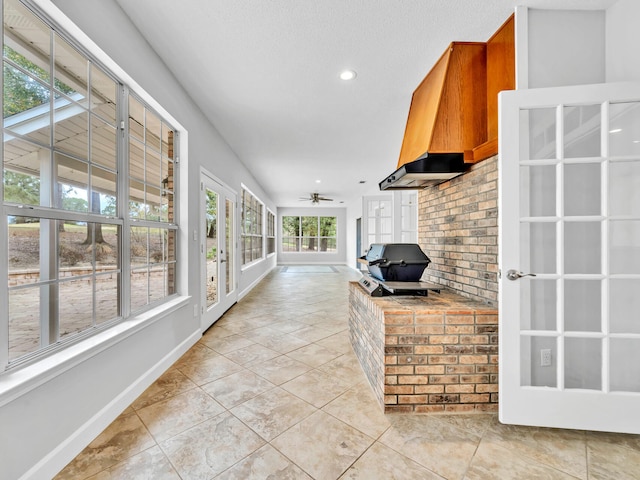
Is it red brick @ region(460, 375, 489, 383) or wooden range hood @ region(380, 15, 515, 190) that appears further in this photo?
wooden range hood @ region(380, 15, 515, 190)

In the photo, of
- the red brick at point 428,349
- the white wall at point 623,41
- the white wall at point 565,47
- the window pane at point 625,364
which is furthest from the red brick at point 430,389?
the white wall at point 623,41

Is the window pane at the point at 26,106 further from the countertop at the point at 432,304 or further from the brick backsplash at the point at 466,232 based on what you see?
the brick backsplash at the point at 466,232

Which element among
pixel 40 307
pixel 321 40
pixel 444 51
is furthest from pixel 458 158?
pixel 40 307

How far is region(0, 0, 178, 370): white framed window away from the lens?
1.30 meters

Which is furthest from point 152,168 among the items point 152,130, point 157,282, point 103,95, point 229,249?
point 229,249

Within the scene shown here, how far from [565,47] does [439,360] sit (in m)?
2.24

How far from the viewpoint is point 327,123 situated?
3482 millimetres

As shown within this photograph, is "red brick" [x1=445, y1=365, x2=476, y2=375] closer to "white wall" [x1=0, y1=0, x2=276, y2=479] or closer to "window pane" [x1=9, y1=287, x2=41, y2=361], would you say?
"white wall" [x1=0, y1=0, x2=276, y2=479]

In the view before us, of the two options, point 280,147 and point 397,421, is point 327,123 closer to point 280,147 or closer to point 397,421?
point 280,147

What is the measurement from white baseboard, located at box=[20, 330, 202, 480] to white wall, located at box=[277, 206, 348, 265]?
952 centimetres

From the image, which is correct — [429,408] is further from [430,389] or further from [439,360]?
[439,360]

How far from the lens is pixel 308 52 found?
2146 mm

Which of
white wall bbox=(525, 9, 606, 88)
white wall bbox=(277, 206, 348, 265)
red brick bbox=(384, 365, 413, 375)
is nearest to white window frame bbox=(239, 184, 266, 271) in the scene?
white wall bbox=(277, 206, 348, 265)

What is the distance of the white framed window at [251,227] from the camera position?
598 cm
